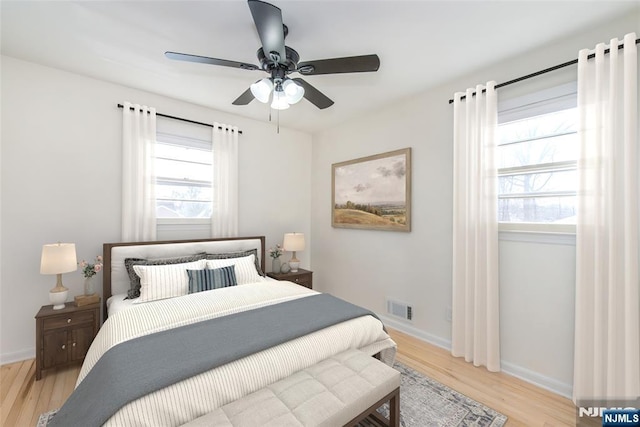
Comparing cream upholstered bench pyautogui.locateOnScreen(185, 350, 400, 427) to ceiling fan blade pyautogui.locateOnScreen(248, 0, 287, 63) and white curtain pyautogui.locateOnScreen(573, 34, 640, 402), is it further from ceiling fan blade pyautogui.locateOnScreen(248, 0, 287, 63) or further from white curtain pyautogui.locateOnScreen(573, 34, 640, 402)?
ceiling fan blade pyautogui.locateOnScreen(248, 0, 287, 63)

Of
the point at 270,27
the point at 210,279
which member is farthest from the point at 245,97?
the point at 210,279

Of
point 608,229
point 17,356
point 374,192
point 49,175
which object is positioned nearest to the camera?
point 608,229

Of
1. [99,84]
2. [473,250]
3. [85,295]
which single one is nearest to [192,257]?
[85,295]

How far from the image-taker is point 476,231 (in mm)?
2504

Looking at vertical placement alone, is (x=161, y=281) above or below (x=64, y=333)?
above

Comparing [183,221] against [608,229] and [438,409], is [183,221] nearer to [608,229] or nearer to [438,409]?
[438,409]

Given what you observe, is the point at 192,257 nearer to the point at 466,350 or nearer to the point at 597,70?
the point at 466,350

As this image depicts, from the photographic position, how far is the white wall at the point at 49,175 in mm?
2457

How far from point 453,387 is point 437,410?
367 mm

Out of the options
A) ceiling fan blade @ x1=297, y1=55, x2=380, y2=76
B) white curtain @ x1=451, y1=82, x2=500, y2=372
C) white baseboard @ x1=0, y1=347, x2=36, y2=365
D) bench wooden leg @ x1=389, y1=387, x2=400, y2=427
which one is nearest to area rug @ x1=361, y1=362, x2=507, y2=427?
bench wooden leg @ x1=389, y1=387, x2=400, y2=427

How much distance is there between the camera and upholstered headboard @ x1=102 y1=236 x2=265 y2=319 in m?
2.73

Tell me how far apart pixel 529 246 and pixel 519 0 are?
183 centimetres

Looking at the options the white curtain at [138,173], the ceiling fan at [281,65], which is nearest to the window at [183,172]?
the white curtain at [138,173]

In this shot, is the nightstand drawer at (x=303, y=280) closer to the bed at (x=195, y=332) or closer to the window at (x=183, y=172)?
the bed at (x=195, y=332)
